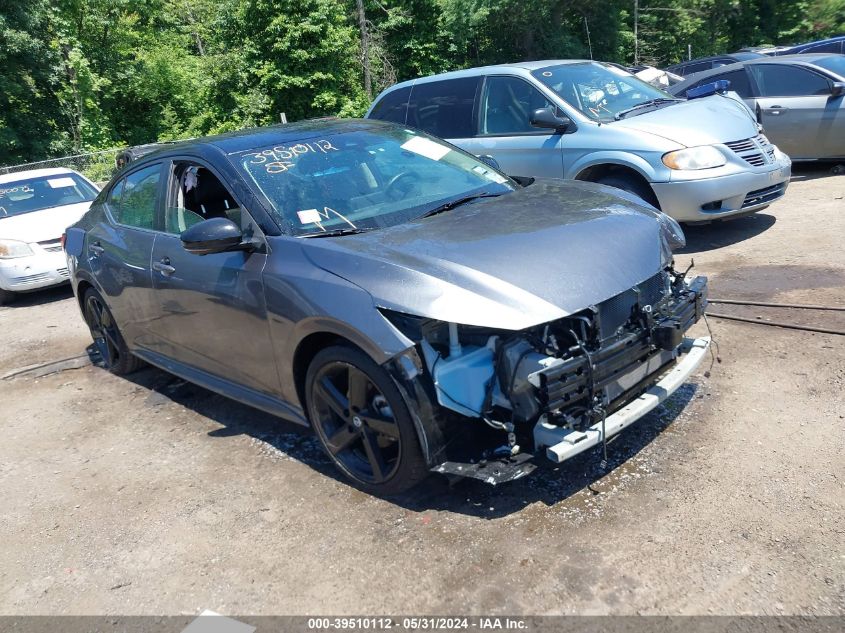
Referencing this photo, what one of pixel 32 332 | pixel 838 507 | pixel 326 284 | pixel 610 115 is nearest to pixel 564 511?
pixel 838 507

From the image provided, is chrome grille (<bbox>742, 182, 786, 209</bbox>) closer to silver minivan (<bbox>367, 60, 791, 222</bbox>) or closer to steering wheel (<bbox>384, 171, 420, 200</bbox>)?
silver minivan (<bbox>367, 60, 791, 222</bbox>)

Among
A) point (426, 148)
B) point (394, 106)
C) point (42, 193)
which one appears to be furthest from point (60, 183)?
point (426, 148)

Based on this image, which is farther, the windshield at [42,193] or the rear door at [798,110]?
the windshield at [42,193]

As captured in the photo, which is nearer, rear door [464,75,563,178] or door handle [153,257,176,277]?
door handle [153,257,176,277]

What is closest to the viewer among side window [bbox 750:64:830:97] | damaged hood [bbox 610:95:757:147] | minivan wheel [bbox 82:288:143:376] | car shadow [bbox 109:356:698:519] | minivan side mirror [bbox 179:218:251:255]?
car shadow [bbox 109:356:698:519]

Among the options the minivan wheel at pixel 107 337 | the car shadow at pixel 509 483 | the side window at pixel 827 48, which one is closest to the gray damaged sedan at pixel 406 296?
the car shadow at pixel 509 483

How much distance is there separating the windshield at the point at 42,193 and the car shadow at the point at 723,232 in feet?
26.0

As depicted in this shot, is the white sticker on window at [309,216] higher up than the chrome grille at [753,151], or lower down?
higher up

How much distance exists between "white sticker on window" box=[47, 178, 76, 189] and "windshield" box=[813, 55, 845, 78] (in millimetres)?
10381

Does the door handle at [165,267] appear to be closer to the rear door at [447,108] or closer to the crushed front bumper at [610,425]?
the crushed front bumper at [610,425]

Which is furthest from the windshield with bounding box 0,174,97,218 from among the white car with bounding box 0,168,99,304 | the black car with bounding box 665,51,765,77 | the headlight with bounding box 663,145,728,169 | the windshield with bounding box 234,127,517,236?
the black car with bounding box 665,51,765,77

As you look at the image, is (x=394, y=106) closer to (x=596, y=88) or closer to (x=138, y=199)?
(x=596, y=88)

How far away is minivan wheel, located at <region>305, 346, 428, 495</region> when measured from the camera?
3.22 m

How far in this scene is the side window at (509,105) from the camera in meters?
7.34
